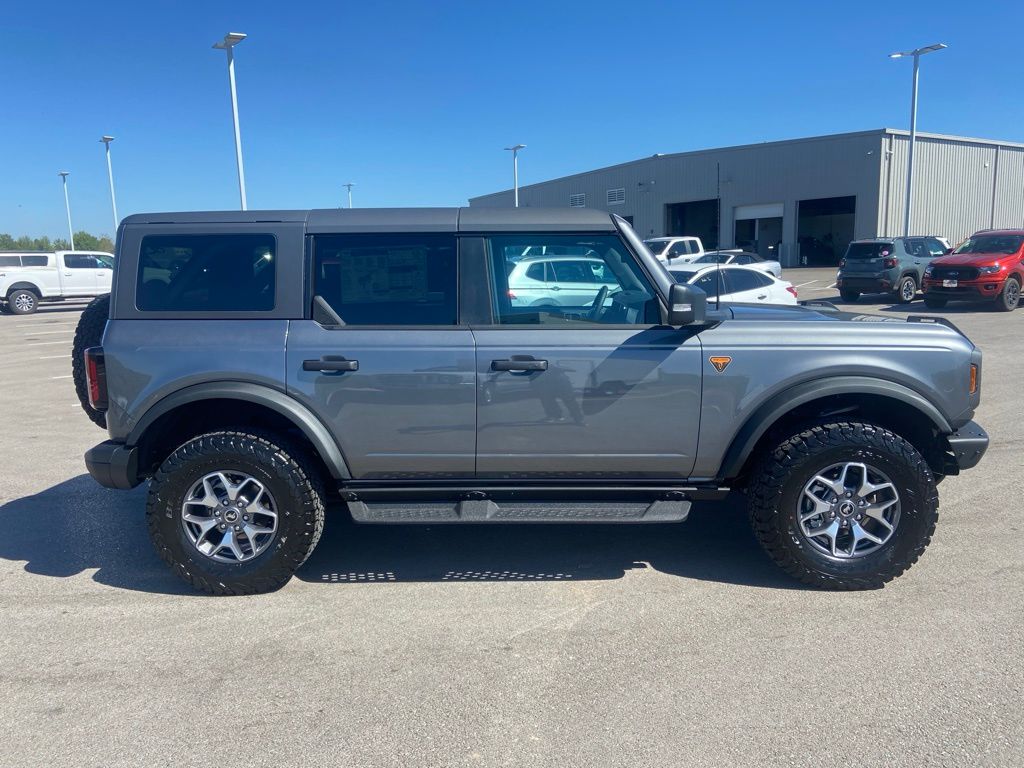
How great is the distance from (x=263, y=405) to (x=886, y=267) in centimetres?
1955

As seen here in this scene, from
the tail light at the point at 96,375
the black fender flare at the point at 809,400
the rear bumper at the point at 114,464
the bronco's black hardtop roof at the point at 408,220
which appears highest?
the bronco's black hardtop roof at the point at 408,220

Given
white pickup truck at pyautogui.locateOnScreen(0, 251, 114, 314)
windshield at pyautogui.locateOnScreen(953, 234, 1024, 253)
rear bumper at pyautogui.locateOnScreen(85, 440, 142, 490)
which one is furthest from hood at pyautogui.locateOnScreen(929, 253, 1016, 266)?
white pickup truck at pyautogui.locateOnScreen(0, 251, 114, 314)

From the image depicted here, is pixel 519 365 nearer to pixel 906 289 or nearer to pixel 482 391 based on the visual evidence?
pixel 482 391

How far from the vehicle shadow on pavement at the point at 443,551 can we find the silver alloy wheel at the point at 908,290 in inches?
691

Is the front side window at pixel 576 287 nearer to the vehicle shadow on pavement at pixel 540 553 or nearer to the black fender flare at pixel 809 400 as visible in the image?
the black fender flare at pixel 809 400

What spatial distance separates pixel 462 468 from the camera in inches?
163

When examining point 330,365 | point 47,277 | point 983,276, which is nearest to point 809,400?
point 330,365

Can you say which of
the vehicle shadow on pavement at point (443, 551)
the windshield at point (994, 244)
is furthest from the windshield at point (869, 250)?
the vehicle shadow on pavement at point (443, 551)

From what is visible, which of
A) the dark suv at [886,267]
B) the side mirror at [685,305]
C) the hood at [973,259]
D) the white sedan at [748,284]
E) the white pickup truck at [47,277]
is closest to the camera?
the side mirror at [685,305]

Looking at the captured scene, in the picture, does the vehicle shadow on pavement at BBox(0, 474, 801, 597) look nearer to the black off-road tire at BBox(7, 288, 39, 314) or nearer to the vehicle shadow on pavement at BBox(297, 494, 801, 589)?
the vehicle shadow on pavement at BBox(297, 494, 801, 589)

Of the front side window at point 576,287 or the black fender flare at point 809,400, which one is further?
the front side window at point 576,287

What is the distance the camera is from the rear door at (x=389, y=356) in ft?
13.2

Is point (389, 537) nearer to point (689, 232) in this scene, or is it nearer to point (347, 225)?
point (347, 225)

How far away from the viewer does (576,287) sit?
4230 mm
